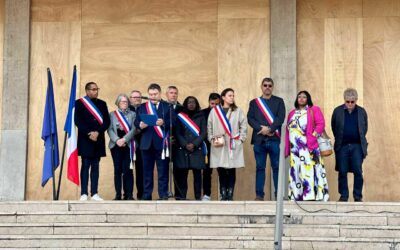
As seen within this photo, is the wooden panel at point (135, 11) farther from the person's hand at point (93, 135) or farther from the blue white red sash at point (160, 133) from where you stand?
the person's hand at point (93, 135)

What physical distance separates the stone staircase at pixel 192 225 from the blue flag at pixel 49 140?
1725 millimetres

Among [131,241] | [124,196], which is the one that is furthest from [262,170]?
[131,241]

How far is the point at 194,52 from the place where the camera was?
19.4m

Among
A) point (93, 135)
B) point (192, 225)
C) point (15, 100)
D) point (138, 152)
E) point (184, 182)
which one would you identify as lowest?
point (192, 225)

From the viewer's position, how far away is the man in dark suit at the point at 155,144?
54.8ft

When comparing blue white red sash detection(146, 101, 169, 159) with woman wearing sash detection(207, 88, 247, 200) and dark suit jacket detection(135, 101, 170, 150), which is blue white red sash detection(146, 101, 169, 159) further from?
woman wearing sash detection(207, 88, 247, 200)

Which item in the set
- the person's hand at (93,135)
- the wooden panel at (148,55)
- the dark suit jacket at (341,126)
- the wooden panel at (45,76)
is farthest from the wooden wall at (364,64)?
the wooden panel at (45,76)

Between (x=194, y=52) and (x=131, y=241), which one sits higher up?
(x=194, y=52)

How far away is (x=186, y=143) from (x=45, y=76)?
3962mm

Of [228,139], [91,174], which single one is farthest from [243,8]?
[91,174]

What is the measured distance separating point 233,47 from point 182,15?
1.20 metres

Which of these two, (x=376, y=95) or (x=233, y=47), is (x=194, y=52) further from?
(x=376, y=95)

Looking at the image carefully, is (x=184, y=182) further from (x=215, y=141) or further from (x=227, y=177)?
(x=215, y=141)

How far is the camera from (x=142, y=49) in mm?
19500
